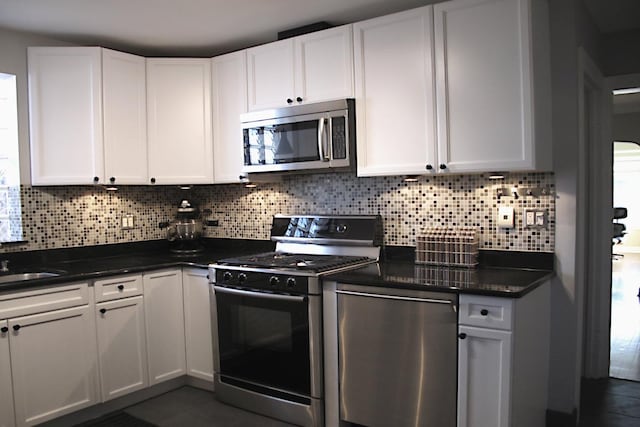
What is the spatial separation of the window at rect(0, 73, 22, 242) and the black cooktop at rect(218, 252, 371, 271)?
4.59 feet

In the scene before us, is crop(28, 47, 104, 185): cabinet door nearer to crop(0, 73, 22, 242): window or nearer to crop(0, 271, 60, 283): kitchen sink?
crop(0, 73, 22, 242): window

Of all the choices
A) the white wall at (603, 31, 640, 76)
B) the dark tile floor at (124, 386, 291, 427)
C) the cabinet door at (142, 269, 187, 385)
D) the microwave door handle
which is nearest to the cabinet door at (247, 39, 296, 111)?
the microwave door handle

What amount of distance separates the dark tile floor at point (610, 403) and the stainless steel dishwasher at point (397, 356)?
113cm

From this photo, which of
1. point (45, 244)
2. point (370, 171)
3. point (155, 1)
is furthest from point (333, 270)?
point (45, 244)

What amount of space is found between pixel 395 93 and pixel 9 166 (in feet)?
8.37

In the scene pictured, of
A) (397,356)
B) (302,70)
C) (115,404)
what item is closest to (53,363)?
(115,404)

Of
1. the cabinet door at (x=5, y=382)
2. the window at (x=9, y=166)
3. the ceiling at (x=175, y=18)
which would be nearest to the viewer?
the cabinet door at (x=5, y=382)

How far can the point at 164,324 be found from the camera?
3459 mm

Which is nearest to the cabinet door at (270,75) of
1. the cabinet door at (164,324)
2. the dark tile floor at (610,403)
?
the cabinet door at (164,324)

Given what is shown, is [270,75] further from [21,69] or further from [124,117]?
[21,69]

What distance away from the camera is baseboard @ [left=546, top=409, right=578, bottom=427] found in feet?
9.05

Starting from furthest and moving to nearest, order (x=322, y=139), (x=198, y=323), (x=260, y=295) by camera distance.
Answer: (x=198, y=323)
(x=322, y=139)
(x=260, y=295)

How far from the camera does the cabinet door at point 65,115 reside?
3.31 metres

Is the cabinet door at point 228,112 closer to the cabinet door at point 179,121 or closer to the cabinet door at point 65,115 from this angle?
the cabinet door at point 179,121
